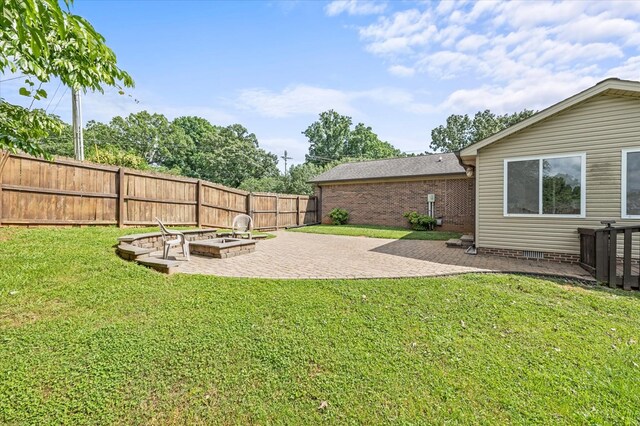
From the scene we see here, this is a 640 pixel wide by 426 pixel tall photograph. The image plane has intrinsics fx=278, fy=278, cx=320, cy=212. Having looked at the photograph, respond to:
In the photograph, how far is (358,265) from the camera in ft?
21.0

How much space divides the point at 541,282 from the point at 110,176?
10936 mm

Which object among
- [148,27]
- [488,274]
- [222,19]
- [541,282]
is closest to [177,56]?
[148,27]

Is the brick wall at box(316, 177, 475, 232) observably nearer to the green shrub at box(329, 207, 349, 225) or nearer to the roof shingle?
the green shrub at box(329, 207, 349, 225)

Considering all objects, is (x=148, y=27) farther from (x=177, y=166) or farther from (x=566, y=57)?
(x=177, y=166)

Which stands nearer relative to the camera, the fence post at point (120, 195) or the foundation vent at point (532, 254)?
the foundation vent at point (532, 254)

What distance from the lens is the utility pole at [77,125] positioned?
10.9 meters

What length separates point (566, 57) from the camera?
352 inches

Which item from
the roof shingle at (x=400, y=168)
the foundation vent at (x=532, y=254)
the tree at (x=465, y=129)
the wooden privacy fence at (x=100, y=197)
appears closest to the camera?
the wooden privacy fence at (x=100, y=197)

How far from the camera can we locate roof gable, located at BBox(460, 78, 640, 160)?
594 cm

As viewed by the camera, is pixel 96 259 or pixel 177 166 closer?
pixel 96 259

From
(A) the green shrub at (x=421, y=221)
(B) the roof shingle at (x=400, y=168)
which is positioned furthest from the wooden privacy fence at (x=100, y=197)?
(A) the green shrub at (x=421, y=221)

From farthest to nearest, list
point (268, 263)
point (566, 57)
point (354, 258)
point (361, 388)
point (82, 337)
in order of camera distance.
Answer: point (566, 57), point (354, 258), point (268, 263), point (82, 337), point (361, 388)

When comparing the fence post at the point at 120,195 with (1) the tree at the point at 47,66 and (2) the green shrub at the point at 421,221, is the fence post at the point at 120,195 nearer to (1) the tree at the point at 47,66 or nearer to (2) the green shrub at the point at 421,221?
(1) the tree at the point at 47,66

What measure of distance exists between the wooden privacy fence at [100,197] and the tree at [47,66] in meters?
4.43
